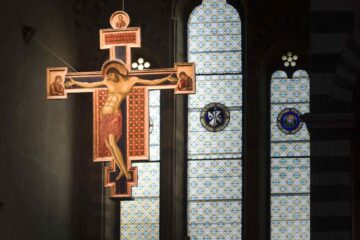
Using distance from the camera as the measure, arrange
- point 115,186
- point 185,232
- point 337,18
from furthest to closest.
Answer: point 185,232 < point 115,186 < point 337,18

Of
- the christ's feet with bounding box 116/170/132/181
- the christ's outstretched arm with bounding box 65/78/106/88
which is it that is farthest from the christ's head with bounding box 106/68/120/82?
the christ's feet with bounding box 116/170/132/181

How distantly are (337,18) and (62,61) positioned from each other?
698 centimetres

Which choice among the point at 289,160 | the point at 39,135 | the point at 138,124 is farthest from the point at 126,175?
the point at 289,160

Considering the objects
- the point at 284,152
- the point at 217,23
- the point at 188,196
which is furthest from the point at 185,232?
the point at 217,23

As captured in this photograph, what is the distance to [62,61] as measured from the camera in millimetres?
22484

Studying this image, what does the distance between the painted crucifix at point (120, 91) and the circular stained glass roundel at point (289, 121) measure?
159 inches

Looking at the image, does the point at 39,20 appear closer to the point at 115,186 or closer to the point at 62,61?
the point at 62,61

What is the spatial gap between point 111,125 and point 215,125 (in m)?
4.00

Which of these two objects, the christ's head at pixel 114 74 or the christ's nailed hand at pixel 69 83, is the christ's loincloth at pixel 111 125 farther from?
the christ's nailed hand at pixel 69 83

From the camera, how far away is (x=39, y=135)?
69.6ft

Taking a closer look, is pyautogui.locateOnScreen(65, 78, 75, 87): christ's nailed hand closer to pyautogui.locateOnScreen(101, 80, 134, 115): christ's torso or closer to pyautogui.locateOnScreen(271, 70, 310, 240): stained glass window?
pyautogui.locateOnScreen(101, 80, 134, 115): christ's torso

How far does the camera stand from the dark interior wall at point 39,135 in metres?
19.9

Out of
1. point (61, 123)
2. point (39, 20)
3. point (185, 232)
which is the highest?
point (39, 20)

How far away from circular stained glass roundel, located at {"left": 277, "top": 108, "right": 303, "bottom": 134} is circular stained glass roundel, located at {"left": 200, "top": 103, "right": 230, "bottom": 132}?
867 mm
